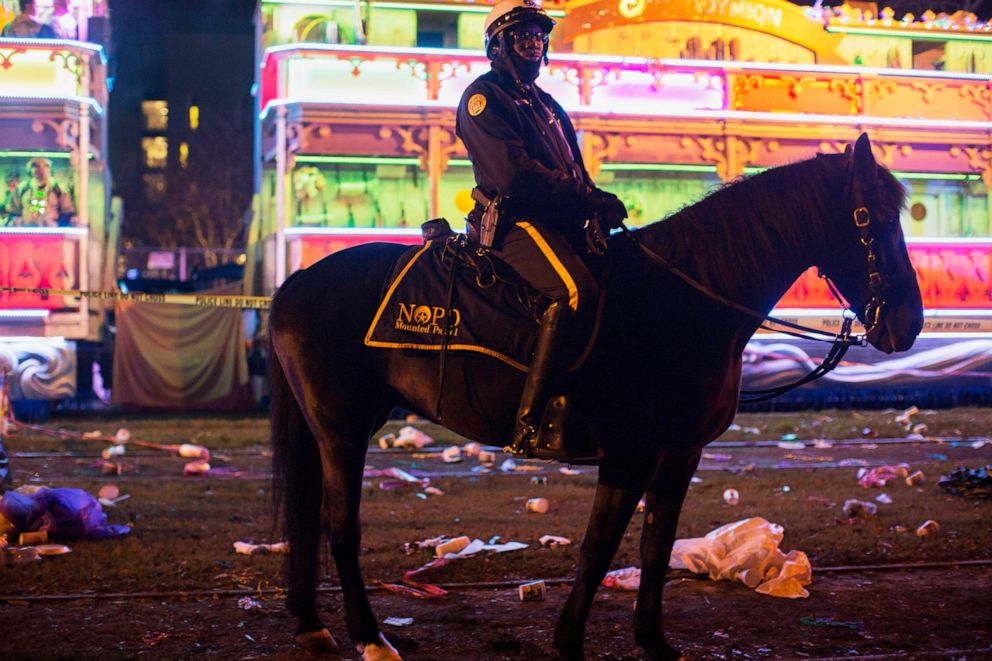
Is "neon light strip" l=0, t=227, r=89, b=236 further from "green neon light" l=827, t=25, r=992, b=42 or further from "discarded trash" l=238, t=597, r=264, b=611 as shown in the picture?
"green neon light" l=827, t=25, r=992, b=42

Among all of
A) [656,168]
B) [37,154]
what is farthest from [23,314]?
[656,168]

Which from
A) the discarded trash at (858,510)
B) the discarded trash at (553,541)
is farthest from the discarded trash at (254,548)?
the discarded trash at (858,510)

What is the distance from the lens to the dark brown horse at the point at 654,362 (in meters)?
4.52

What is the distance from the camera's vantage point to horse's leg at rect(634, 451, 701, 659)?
484cm

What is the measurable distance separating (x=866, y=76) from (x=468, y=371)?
2067 centimetres

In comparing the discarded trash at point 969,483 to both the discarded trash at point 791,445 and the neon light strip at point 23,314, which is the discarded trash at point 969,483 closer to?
the discarded trash at point 791,445

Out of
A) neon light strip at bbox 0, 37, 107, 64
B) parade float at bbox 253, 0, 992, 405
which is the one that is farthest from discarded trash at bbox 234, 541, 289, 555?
neon light strip at bbox 0, 37, 107, 64

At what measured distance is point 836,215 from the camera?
15.1 ft

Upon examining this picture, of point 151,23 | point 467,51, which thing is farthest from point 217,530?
point 151,23

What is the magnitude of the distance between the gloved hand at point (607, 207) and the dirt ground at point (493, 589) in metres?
2.12

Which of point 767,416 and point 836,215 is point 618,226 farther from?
point 767,416

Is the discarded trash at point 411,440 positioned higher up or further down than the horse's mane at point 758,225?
further down

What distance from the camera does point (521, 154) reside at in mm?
4648

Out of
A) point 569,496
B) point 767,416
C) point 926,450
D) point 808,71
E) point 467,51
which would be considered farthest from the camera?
point 808,71
